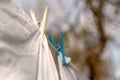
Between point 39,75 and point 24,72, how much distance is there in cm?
6

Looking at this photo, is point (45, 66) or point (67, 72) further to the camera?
point (67, 72)

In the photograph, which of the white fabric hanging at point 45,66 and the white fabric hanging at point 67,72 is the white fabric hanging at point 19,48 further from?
the white fabric hanging at point 67,72

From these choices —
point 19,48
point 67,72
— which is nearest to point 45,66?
point 19,48

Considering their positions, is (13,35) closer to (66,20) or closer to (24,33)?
(24,33)

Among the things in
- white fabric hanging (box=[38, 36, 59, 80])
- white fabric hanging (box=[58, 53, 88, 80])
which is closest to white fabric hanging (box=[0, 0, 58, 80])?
white fabric hanging (box=[38, 36, 59, 80])

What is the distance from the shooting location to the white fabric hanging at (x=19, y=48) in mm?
688

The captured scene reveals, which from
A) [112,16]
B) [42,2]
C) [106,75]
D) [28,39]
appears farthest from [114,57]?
[28,39]

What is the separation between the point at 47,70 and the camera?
82 cm

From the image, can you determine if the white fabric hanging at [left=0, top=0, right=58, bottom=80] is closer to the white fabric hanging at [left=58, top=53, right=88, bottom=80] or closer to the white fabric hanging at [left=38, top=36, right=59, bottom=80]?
the white fabric hanging at [left=38, top=36, right=59, bottom=80]

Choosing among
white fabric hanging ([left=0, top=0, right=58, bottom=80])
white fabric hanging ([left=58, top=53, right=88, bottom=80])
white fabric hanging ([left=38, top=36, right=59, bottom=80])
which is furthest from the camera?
white fabric hanging ([left=58, top=53, right=88, bottom=80])

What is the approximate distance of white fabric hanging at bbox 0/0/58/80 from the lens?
0.69m

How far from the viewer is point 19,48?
754 millimetres

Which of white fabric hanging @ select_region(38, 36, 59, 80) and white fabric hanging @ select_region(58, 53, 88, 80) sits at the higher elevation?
white fabric hanging @ select_region(58, 53, 88, 80)

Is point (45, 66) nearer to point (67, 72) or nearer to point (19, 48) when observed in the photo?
point (19, 48)
